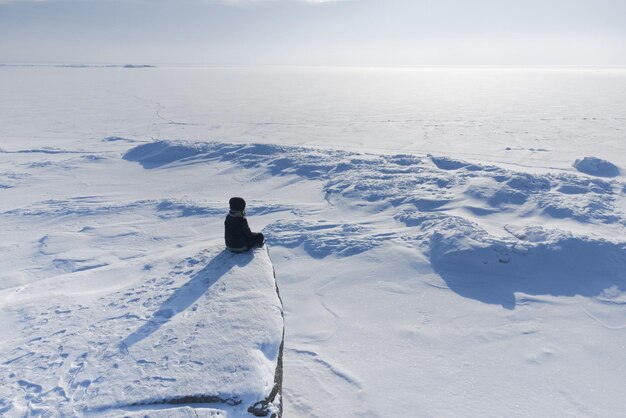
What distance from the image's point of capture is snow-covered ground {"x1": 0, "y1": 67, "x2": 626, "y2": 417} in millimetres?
4008

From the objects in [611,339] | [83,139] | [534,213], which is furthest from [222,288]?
[83,139]

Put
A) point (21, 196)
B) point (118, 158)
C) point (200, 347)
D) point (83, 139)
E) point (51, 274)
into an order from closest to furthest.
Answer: point (200, 347)
point (51, 274)
point (21, 196)
point (118, 158)
point (83, 139)

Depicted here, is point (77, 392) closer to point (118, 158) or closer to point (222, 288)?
point (222, 288)

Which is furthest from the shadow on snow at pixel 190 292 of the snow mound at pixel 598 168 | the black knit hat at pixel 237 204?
the snow mound at pixel 598 168

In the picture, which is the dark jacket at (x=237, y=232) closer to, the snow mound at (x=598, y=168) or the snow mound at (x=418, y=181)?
the snow mound at (x=418, y=181)

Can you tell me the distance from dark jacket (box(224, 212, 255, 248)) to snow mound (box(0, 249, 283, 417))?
A: 1.97ft

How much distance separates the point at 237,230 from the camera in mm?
4891

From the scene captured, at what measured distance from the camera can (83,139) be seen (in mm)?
17547

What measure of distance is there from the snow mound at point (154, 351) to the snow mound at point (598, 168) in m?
10.8

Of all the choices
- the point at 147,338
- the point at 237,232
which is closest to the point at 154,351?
the point at 147,338

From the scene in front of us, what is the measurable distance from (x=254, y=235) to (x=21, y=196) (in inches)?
320

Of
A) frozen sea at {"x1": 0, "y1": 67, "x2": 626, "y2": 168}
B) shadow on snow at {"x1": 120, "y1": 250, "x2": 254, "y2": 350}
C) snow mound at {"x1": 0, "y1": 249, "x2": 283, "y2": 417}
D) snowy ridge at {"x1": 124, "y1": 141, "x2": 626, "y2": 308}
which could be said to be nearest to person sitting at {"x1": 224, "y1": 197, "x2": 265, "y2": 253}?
shadow on snow at {"x1": 120, "y1": 250, "x2": 254, "y2": 350}

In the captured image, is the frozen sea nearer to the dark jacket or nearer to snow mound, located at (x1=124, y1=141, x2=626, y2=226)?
snow mound, located at (x1=124, y1=141, x2=626, y2=226)

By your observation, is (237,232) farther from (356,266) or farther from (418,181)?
(418,181)
